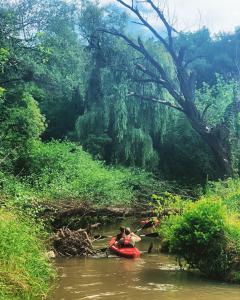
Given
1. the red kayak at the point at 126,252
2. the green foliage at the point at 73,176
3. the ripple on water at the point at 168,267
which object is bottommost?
the ripple on water at the point at 168,267

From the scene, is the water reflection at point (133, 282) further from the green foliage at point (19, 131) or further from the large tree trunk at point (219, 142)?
the large tree trunk at point (219, 142)

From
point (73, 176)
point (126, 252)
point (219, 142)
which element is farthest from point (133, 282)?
point (219, 142)

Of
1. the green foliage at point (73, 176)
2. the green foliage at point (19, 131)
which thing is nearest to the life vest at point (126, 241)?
the green foliage at point (73, 176)

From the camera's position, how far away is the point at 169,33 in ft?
92.0

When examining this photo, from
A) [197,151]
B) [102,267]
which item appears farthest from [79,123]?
[102,267]

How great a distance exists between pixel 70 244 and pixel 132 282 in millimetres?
3758

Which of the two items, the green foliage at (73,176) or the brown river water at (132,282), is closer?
the brown river water at (132,282)

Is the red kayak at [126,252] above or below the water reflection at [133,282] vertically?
above

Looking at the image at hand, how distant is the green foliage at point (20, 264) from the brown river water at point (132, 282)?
533mm

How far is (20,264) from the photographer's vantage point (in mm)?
8961

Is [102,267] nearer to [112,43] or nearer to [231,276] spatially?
[231,276]

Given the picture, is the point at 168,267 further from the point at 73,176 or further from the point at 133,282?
the point at 73,176

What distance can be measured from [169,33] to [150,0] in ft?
7.05

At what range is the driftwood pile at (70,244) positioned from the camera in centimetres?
1485
